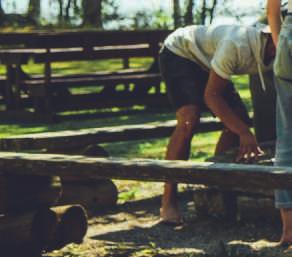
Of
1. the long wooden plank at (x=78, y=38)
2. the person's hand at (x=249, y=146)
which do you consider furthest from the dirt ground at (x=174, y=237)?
the long wooden plank at (x=78, y=38)

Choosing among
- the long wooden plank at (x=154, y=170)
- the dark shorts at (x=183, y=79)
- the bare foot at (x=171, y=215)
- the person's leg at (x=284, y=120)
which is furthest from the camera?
the bare foot at (x=171, y=215)

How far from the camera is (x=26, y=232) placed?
560cm

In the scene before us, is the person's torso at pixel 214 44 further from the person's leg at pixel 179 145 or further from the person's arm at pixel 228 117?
the person's leg at pixel 179 145

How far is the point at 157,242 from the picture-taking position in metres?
6.07

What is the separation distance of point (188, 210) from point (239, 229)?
0.85 metres

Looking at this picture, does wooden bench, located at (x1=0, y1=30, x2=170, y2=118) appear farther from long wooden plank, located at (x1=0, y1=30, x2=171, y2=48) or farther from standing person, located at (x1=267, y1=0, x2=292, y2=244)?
standing person, located at (x1=267, y1=0, x2=292, y2=244)

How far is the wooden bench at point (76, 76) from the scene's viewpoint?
13492 mm

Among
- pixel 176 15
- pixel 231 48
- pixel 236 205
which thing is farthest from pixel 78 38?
pixel 176 15

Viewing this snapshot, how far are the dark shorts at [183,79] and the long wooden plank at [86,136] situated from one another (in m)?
0.81

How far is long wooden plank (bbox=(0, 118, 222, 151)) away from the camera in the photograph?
21.6ft

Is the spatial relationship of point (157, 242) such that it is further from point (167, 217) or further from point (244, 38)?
point (244, 38)

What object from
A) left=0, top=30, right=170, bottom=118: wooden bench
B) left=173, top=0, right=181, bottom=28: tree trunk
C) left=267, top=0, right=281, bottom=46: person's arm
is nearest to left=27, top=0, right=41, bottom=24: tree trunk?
left=173, top=0, right=181, bottom=28: tree trunk

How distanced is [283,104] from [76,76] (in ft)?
30.5

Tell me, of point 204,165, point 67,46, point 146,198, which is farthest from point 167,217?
point 67,46
